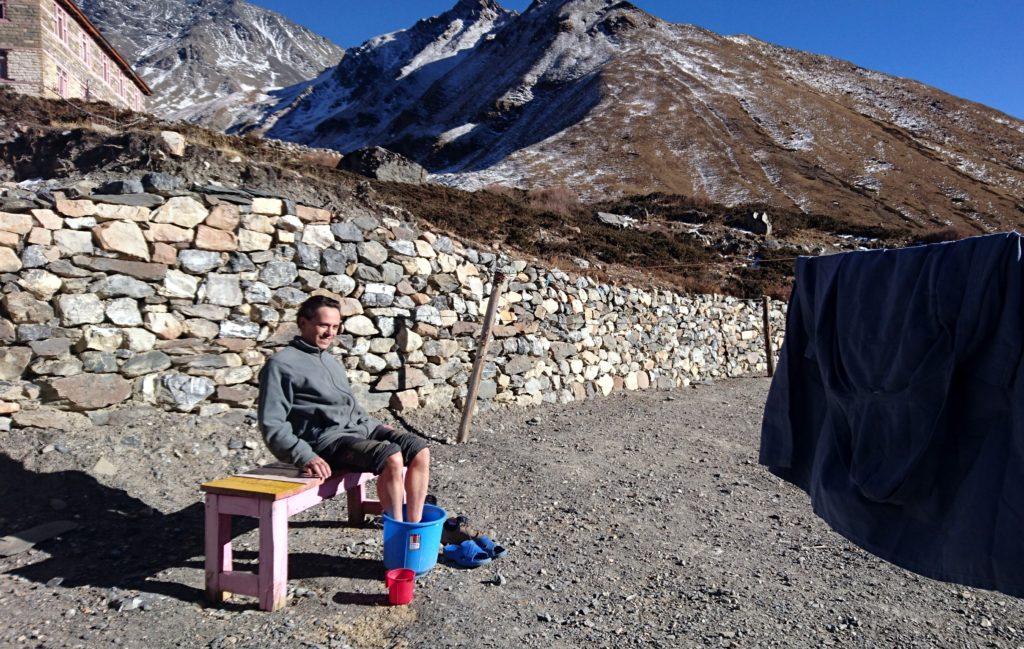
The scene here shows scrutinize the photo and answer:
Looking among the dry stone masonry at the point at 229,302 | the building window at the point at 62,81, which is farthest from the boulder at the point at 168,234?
the building window at the point at 62,81

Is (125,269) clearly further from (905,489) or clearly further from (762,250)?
(762,250)

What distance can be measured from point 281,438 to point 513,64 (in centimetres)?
7435

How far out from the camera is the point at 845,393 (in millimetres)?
2105

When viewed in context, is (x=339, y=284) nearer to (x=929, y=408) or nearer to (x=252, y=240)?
(x=252, y=240)

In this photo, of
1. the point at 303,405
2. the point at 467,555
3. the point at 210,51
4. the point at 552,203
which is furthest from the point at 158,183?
the point at 210,51

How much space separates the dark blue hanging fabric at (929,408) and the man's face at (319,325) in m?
2.39

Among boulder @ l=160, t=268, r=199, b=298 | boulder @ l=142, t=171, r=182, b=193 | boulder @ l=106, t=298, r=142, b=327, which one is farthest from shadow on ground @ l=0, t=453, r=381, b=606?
boulder @ l=142, t=171, r=182, b=193

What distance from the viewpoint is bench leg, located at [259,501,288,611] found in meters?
2.68

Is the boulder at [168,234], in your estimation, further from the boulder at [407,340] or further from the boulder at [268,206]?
the boulder at [407,340]

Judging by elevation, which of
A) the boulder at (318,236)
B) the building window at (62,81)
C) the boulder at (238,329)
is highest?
the building window at (62,81)

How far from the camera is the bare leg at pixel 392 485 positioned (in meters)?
3.05

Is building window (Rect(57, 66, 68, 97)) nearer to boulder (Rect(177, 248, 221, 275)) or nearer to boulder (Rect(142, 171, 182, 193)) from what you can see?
boulder (Rect(142, 171, 182, 193))

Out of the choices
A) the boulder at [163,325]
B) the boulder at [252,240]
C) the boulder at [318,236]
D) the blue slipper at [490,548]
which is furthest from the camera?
the boulder at [318,236]

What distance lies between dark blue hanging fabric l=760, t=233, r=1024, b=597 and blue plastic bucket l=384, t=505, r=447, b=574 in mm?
1839
